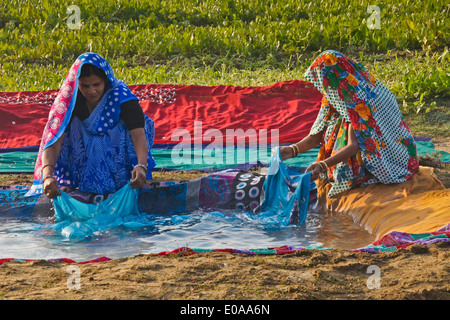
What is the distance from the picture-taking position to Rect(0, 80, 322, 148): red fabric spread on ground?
6.23 metres

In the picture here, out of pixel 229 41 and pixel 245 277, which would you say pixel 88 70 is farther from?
pixel 229 41

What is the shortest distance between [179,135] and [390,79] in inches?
120

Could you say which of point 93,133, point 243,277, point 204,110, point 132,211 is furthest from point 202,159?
point 243,277

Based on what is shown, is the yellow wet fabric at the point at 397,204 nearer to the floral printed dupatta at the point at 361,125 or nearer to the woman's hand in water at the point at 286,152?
the floral printed dupatta at the point at 361,125

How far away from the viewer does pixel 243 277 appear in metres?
2.87

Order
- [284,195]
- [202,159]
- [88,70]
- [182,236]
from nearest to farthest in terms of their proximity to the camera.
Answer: [182,236] → [284,195] → [88,70] → [202,159]

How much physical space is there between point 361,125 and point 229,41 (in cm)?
605

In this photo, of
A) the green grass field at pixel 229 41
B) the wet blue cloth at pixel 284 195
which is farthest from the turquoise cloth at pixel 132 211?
the green grass field at pixel 229 41

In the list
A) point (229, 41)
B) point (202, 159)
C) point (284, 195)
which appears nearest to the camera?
point (284, 195)

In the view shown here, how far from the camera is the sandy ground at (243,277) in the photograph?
2674mm

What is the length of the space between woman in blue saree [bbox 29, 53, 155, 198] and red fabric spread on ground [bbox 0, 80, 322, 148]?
143 cm
